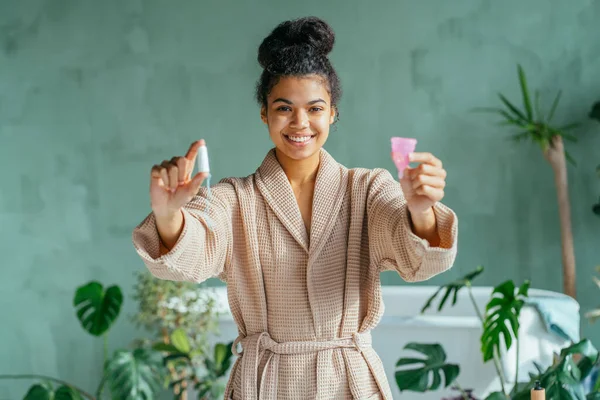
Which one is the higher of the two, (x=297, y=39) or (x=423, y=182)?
(x=297, y=39)

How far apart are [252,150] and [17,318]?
1540mm

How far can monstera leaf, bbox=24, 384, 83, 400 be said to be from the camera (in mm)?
2934

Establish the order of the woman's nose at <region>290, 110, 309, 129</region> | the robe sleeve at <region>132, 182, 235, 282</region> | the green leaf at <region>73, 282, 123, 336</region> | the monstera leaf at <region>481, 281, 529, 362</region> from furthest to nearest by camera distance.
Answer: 1. the green leaf at <region>73, 282, 123, 336</region>
2. the monstera leaf at <region>481, 281, 529, 362</region>
3. the woman's nose at <region>290, 110, 309, 129</region>
4. the robe sleeve at <region>132, 182, 235, 282</region>

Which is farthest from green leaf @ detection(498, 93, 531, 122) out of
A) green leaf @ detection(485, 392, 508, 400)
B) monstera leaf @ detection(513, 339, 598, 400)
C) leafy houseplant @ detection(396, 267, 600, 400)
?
green leaf @ detection(485, 392, 508, 400)

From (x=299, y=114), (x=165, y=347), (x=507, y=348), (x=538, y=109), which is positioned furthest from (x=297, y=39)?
(x=538, y=109)

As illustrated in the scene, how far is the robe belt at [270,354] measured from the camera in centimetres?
155

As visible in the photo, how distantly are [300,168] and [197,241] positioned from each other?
0.29 meters

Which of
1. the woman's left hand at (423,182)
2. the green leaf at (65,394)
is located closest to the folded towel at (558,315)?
the green leaf at (65,394)

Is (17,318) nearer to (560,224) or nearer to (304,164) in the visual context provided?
(560,224)

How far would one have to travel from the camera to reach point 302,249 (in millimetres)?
1591

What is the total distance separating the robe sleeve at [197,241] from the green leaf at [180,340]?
5.64 ft

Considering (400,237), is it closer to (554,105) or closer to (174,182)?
(174,182)

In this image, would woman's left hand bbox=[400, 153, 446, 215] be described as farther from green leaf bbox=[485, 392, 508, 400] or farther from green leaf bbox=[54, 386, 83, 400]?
green leaf bbox=[54, 386, 83, 400]

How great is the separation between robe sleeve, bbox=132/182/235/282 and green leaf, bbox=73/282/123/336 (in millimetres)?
1529
